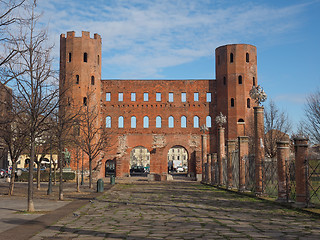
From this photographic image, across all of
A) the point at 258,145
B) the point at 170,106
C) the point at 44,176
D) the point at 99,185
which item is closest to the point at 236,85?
the point at 170,106

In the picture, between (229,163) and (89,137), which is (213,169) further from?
(89,137)

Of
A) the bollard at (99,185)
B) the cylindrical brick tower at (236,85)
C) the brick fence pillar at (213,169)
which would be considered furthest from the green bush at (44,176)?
the cylindrical brick tower at (236,85)

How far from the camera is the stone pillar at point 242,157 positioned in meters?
19.7

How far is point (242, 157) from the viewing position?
20141 millimetres

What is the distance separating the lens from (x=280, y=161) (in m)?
14.0

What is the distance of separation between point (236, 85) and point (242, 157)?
24.1 meters

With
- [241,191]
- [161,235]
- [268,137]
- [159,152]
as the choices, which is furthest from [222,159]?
[161,235]

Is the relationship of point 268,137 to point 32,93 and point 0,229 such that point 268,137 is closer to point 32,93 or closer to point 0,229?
point 32,93

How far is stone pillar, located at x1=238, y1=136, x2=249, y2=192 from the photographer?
1973 cm

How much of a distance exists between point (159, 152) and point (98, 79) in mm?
11656

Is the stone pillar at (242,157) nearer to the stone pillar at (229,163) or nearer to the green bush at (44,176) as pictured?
the stone pillar at (229,163)

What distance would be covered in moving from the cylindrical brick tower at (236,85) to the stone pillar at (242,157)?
72.7 feet

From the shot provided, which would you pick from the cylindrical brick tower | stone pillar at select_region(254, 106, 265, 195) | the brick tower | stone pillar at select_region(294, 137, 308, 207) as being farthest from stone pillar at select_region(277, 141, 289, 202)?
the brick tower

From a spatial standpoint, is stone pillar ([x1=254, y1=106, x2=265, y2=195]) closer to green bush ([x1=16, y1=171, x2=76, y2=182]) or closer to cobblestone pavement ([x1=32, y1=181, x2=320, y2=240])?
cobblestone pavement ([x1=32, y1=181, x2=320, y2=240])
